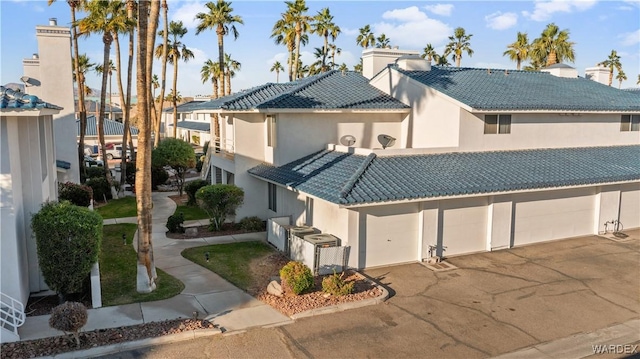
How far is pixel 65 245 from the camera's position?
12.5m

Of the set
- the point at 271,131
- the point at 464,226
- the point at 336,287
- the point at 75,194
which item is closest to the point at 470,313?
the point at 336,287

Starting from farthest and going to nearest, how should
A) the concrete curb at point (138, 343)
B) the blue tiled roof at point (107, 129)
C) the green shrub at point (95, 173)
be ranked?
the blue tiled roof at point (107, 129) < the green shrub at point (95, 173) < the concrete curb at point (138, 343)

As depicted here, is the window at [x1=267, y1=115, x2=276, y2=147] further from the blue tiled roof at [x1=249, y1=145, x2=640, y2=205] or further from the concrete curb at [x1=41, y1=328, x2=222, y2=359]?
the concrete curb at [x1=41, y1=328, x2=222, y2=359]

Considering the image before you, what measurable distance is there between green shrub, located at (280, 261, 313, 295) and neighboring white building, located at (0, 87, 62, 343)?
6.66m

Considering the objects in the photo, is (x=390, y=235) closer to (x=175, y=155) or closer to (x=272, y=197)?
(x=272, y=197)

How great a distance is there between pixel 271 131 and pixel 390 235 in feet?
27.9

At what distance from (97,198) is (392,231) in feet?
67.8

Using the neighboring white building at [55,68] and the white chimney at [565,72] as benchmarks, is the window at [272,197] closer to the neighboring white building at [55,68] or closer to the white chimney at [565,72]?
the neighboring white building at [55,68]

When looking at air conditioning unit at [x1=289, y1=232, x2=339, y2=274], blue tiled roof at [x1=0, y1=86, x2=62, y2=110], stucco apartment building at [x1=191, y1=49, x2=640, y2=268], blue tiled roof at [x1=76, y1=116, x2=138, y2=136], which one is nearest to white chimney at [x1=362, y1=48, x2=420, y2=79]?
stucco apartment building at [x1=191, y1=49, x2=640, y2=268]

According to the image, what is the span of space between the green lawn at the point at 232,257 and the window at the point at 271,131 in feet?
16.2

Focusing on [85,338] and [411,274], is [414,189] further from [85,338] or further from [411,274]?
[85,338]

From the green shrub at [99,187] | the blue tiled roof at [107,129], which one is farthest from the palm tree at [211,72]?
the green shrub at [99,187]

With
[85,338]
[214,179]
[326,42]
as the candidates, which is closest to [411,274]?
[85,338]

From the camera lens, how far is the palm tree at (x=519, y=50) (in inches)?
1877
